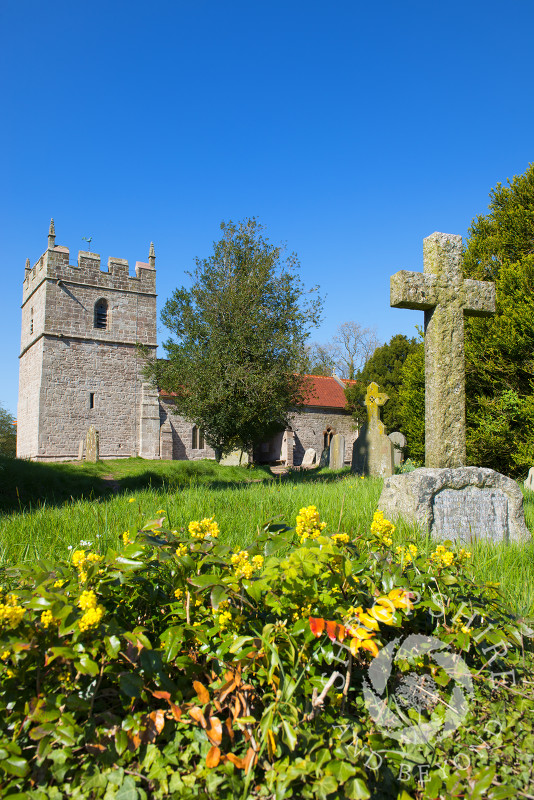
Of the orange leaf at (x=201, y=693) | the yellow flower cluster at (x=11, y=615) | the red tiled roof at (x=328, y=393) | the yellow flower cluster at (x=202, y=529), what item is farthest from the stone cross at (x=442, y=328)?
the red tiled roof at (x=328, y=393)

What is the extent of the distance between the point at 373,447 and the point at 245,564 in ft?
30.6

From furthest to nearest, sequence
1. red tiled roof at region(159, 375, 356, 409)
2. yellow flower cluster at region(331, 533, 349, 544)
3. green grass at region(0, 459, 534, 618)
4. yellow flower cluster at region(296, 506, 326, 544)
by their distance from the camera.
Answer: red tiled roof at region(159, 375, 356, 409) → green grass at region(0, 459, 534, 618) → yellow flower cluster at region(296, 506, 326, 544) → yellow flower cluster at region(331, 533, 349, 544)

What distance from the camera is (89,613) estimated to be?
1.50 m

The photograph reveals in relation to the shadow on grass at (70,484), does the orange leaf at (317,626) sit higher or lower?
higher

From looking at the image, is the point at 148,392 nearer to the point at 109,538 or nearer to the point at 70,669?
the point at 109,538

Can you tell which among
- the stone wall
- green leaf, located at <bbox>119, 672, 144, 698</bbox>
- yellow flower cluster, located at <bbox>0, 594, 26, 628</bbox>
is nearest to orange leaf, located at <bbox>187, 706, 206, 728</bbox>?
green leaf, located at <bbox>119, 672, 144, 698</bbox>

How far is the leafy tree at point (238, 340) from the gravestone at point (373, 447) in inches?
104

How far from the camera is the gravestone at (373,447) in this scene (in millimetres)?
10609

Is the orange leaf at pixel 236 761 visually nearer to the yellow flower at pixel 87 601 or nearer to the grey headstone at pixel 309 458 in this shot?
the yellow flower at pixel 87 601

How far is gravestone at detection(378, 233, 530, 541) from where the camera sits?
431 centimetres

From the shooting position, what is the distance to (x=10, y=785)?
1.33 meters

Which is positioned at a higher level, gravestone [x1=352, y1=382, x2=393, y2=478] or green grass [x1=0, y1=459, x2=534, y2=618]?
gravestone [x1=352, y1=382, x2=393, y2=478]

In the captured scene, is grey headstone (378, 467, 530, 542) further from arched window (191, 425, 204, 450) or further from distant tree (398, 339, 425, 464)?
arched window (191, 425, 204, 450)

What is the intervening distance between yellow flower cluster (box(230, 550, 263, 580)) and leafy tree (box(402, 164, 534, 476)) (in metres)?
9.50
